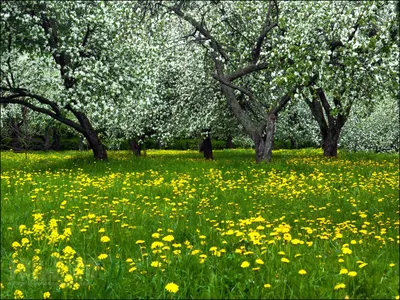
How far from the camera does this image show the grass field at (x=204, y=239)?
419cm

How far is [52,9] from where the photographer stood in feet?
49.5

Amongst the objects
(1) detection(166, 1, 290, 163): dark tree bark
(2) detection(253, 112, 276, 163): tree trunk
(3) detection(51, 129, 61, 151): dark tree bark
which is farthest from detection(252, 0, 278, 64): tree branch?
(3) detection(51, 129, 61, 151): dark tree bark

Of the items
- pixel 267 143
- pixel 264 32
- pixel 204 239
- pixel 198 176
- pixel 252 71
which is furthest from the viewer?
pixel 252 71

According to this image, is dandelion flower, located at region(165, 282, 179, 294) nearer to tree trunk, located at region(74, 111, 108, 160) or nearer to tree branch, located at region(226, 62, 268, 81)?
tree branch, located at region(226, 62, 268, 81)

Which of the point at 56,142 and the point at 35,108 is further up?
the point at 35,108

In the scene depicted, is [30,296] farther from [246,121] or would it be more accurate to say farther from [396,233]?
[246,121]

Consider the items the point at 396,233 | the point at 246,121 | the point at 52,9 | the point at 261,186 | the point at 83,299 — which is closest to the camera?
the point at 83,299

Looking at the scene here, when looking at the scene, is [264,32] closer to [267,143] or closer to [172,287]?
[267,143]

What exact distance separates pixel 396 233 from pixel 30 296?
5112mm

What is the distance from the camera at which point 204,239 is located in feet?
20.5

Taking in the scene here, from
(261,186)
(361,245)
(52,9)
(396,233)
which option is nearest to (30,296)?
(361,245)

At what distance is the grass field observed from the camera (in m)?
4.19

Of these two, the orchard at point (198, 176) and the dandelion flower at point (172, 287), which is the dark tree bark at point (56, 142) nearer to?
the orchard at point (198, 176)

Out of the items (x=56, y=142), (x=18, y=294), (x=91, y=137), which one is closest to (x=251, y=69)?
(x=91, y=137)
